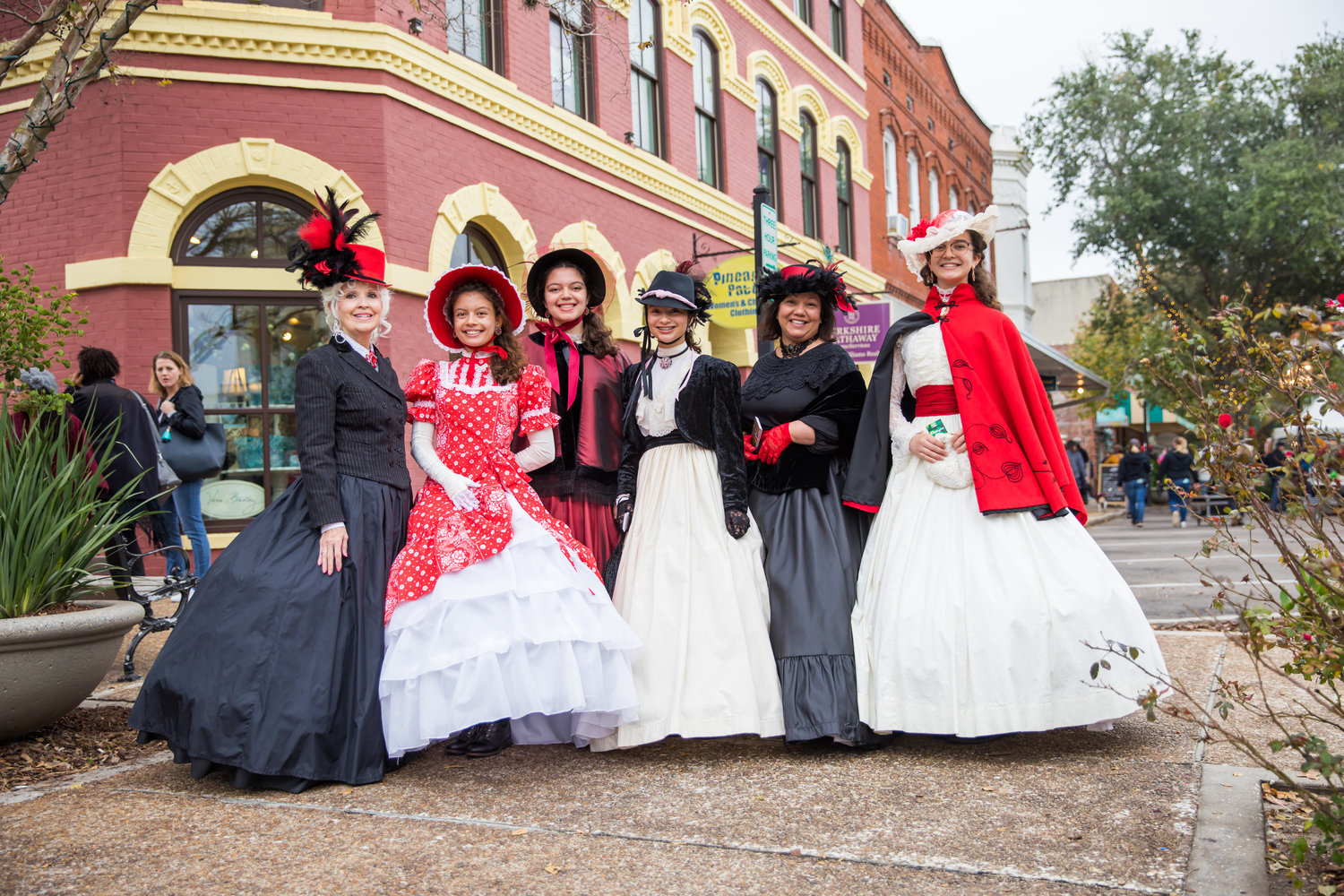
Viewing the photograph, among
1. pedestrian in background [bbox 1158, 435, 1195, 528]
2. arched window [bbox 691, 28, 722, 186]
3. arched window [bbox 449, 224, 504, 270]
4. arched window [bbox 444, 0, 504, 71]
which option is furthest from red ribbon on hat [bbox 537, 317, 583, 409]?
pedestrian in background [bbox 1158, 435, 1195, 528]

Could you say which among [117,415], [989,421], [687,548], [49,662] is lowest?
[49,662]

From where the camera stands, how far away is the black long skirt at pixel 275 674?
11.6 feet

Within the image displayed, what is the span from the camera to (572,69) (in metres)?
11.5

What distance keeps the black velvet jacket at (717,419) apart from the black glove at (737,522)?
31 millimetres

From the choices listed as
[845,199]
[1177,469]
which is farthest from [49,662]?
[1177,469]

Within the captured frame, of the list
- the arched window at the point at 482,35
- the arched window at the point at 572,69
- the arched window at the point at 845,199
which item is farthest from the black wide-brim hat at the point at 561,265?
the arched window at the point at 845,199

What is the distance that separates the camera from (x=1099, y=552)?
4.01 metres

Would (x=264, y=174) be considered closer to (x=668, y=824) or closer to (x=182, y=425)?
(x=182, y=425)

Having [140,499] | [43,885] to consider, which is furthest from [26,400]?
[43,885]

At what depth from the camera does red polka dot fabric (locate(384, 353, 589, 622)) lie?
3.84 metres

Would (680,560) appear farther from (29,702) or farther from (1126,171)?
(1126,171)

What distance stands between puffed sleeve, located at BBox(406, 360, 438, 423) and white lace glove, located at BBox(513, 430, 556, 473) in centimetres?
39

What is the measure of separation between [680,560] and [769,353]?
1063 millimetres

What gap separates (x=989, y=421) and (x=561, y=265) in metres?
1.93
